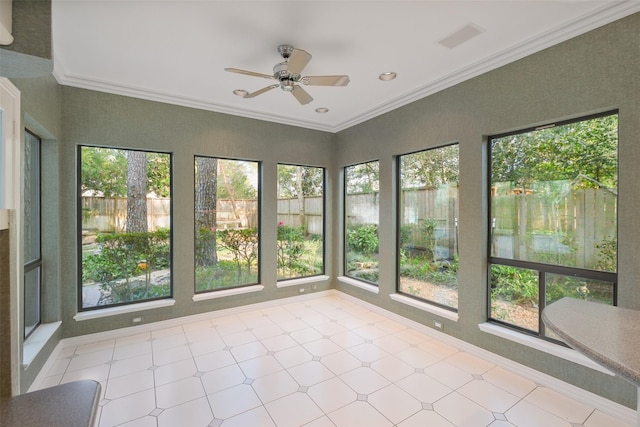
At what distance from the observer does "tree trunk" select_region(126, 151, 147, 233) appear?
145 inches

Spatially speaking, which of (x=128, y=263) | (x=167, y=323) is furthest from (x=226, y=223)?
(x=167, y=323)

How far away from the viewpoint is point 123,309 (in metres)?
3.53

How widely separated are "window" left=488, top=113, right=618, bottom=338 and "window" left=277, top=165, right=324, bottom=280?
278cm

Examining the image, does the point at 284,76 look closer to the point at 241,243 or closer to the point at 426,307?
the point at 241,243

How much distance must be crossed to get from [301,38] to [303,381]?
296cm

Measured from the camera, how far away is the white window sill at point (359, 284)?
4.35 metres

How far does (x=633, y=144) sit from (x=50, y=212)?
5.13 metres

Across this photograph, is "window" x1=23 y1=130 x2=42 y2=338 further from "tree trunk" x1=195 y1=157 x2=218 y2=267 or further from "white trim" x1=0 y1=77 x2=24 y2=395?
"tree trunk" x1=195 y1=157 x2=218 y2=267

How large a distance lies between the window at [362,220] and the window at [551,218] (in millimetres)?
1733

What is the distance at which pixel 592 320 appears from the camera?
153 centimetres

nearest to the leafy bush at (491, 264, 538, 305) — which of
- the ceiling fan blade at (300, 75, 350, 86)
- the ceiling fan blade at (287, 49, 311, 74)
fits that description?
the ceiling fan blade at (300, 75, 350, 86)

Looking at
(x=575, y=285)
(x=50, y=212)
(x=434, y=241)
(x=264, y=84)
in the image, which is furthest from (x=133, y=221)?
(x=575, y=285)

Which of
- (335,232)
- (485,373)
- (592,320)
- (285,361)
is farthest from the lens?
(335,232)

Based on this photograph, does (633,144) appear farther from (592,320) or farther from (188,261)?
(188,261)
